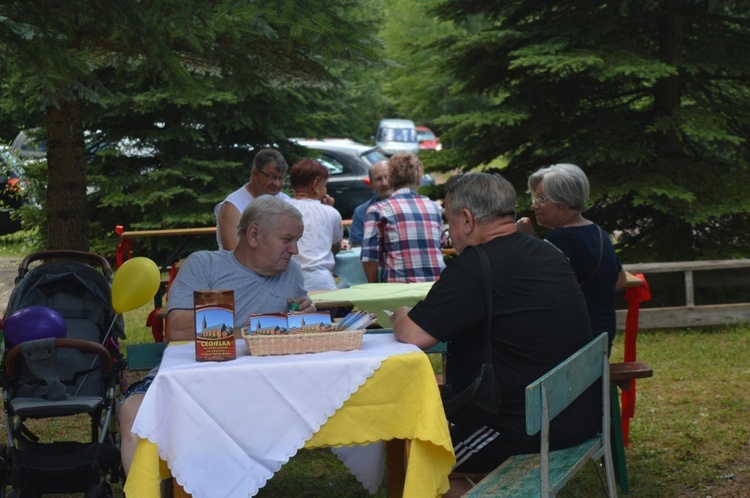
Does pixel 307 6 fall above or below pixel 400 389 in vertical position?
above

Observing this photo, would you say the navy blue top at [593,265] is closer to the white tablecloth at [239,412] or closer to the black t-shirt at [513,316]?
the black t-shirt at [513,316]

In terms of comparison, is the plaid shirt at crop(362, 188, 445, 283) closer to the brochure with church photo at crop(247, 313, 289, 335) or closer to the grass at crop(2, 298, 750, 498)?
the grass at crop(2, 298, 750, 498)

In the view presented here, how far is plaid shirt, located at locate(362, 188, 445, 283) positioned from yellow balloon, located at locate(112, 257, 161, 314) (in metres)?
1.84

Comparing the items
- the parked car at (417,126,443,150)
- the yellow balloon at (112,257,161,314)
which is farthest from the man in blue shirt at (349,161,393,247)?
the parked car at (417,126,443,150)

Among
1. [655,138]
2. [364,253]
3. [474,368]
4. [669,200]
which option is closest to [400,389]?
[474,368]

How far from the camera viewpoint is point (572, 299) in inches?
160

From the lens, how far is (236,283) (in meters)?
4.83

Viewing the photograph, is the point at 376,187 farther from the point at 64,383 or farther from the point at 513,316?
the point at 513,316

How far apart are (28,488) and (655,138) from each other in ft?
26.8

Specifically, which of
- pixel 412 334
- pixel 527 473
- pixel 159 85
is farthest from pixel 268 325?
pixel 159 85

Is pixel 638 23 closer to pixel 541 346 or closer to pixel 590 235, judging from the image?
pixel 590 235

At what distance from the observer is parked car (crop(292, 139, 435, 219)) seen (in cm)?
1842

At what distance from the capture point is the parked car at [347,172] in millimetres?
18422

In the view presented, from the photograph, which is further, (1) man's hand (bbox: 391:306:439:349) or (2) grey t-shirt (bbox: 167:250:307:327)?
(2) grey t-shirt (bbox: 167:250:307:327)
